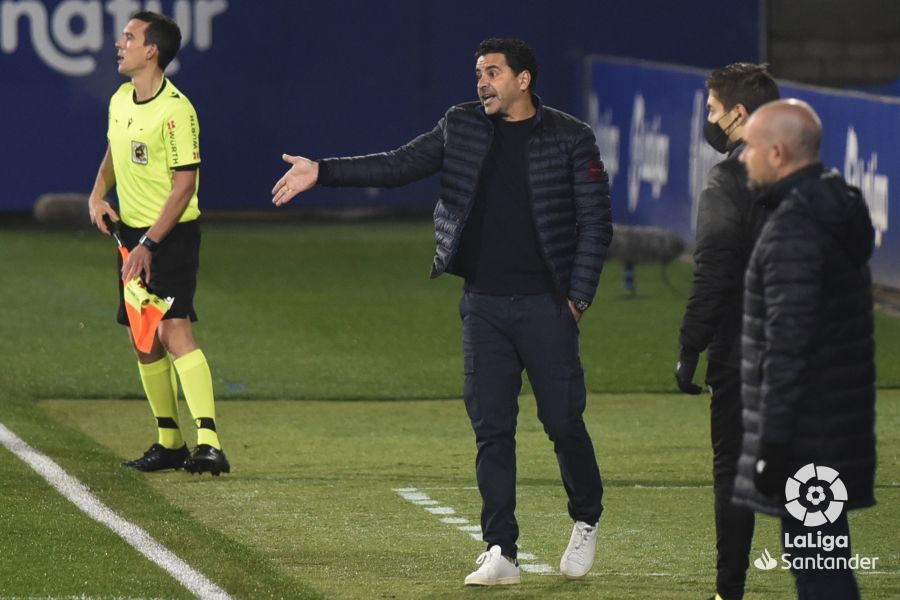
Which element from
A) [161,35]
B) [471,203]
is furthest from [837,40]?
[471,203]

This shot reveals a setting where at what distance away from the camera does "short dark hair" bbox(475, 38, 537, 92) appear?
20.3 ft

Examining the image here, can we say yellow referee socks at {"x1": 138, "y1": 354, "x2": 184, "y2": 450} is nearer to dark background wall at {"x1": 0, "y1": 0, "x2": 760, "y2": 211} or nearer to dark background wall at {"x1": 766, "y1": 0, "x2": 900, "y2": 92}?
dark background wall at {"x1": 0, "y1": 0, "x2": 760, "y2": 211}

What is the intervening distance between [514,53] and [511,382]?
42.8 inches

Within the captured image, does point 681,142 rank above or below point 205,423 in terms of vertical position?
below

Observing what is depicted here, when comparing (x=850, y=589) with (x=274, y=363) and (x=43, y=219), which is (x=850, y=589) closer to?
(x=274, y=363)

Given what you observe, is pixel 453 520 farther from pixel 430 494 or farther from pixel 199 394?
pixel 199 394

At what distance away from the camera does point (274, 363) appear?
1174 cm

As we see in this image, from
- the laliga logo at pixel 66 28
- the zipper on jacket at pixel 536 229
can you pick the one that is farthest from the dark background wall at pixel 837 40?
the zipper on jacket at pixel 536 229

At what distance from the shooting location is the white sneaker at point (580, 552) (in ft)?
20.7

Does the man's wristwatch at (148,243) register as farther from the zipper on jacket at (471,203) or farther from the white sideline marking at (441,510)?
the zipper on jacket at (471,203)

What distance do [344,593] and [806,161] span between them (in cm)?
223

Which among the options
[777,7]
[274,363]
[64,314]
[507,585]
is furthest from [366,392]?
[777,7]

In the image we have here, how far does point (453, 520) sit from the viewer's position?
7.32 meters

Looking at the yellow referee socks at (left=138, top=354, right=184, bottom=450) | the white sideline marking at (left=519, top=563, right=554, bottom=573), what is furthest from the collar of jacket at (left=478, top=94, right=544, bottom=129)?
the yellow referee socks at (left=138, top=354, right=184, bottom=450)
